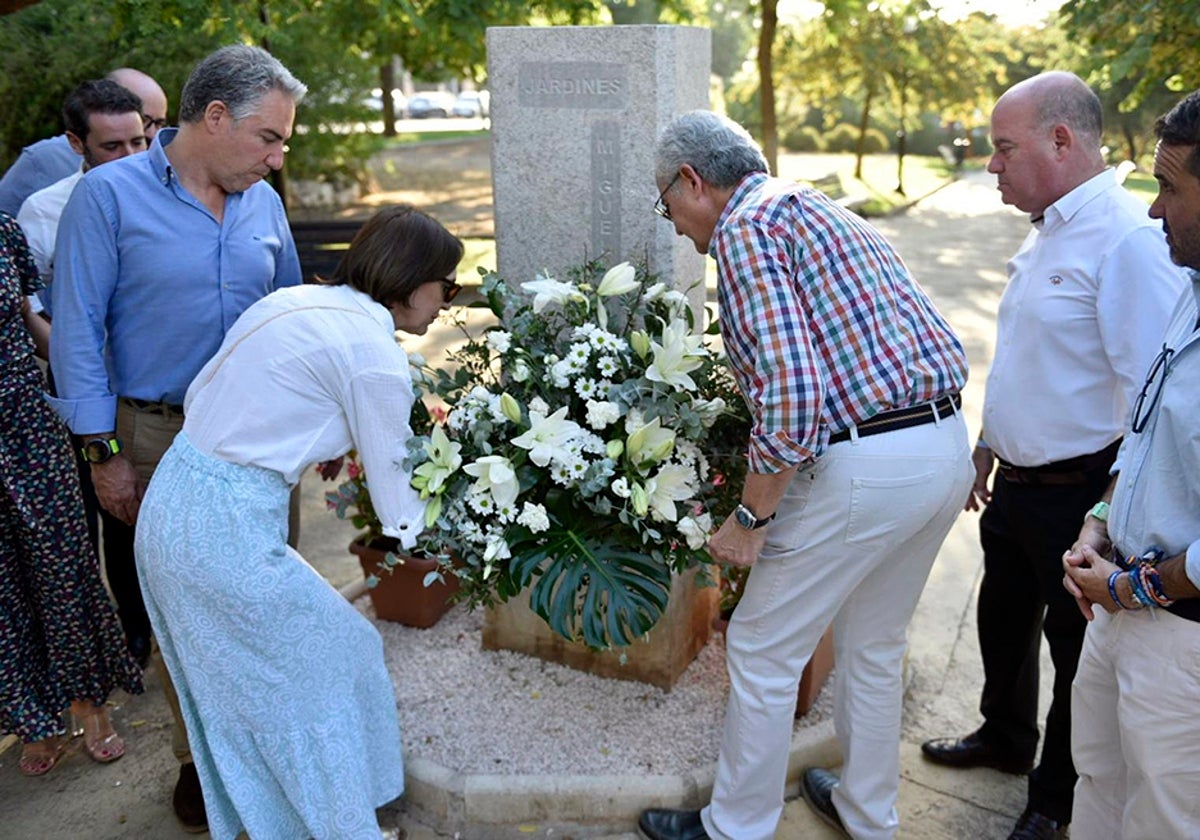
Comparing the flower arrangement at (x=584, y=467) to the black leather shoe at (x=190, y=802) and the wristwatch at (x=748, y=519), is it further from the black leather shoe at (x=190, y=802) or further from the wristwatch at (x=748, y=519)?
the black leather shoe at (x=190, y=802)

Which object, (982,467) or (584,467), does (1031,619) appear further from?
(584,467)

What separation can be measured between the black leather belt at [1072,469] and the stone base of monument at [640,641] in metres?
1.17

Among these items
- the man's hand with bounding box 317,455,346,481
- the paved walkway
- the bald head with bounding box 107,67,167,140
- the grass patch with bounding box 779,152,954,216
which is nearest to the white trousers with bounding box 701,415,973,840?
the paved walkway

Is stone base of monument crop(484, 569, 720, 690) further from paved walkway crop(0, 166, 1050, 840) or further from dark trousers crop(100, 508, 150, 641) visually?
dark trousers crop(100, 508, 150, 641)

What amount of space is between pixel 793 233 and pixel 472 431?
38.2 inches

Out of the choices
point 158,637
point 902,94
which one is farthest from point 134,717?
point 902,94

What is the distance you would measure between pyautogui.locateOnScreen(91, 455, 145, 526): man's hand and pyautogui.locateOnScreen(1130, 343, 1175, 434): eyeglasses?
8.74ft

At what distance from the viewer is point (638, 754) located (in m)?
3.37

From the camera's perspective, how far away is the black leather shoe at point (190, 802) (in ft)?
10.6

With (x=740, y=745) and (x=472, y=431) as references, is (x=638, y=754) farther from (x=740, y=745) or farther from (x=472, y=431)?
(x=472, y=431)

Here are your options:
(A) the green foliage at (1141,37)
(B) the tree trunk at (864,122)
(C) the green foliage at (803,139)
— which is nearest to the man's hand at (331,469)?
(A) the green foliage at (1141,37)

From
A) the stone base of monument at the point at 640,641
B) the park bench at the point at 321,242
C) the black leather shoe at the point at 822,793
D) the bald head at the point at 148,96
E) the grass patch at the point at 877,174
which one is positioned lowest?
the grass patch at the point at 877,174

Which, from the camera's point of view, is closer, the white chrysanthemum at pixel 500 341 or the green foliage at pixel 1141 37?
the white chrysanthemum at pixel 500 341

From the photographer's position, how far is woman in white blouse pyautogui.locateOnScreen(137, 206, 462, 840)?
8.04 ft
